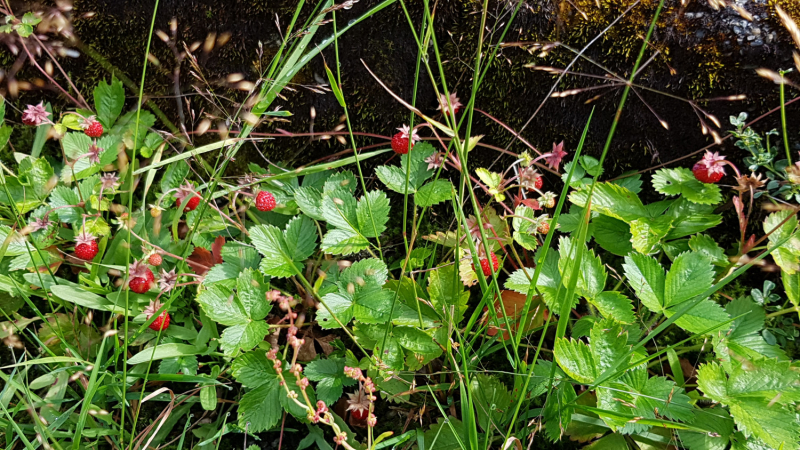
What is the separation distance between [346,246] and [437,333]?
1.09 feet

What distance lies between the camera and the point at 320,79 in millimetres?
1668

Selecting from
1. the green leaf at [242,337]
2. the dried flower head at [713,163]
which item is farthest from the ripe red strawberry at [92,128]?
the dried flower head at [713,163]

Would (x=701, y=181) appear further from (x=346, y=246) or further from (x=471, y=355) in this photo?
(x=346, y=246)

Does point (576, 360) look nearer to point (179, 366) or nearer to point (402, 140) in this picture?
point (402, 140)

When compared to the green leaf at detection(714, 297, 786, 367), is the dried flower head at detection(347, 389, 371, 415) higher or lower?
lower

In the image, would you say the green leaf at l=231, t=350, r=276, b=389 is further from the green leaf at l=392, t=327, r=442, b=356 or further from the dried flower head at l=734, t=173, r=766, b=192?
the dried flower head at l=734, t=173, r=766, b=192

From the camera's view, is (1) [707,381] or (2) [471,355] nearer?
(1) [707,381]

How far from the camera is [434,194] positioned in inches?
58.0

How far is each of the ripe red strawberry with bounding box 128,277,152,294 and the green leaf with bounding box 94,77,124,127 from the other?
24.7 inches

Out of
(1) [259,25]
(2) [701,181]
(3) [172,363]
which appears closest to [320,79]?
(1) [259,25]

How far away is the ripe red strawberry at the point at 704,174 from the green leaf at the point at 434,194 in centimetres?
65

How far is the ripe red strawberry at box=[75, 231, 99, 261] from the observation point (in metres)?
1.51

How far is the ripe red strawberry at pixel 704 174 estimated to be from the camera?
1392mm

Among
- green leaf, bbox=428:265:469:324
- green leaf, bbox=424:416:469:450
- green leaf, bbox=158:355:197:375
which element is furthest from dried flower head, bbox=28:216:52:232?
green leaf, bbox=424:416:469:450
